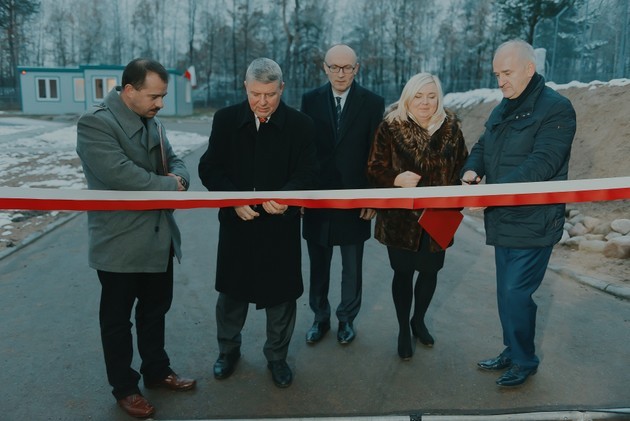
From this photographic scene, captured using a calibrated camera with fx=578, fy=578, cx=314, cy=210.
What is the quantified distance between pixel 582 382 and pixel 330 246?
2047 millimetres

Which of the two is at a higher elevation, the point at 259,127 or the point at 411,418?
the point at 259,127

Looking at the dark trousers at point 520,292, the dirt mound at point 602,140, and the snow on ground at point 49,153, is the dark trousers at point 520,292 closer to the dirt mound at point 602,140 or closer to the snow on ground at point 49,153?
the dirt mound at point 602,140

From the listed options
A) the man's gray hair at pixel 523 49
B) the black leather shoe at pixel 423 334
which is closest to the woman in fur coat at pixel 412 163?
the black leather shoe at pixel 423 334

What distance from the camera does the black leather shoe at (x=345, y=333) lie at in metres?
4.58

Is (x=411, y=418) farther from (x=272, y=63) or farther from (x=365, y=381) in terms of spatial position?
(x=272, y=63)

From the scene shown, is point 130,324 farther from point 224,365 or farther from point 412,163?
point 412,163

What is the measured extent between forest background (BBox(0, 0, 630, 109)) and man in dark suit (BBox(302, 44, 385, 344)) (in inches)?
1808

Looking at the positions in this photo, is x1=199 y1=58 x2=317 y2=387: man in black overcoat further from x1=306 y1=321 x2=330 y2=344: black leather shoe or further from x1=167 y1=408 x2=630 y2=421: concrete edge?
x1=167 y1=408 x2=630 y2=421: concrete edge

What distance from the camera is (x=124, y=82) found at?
333cm

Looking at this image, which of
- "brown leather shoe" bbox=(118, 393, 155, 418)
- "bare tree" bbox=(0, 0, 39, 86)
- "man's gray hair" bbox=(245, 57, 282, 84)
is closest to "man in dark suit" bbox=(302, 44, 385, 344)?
"man's gray hair" bbox=(245, 57, 282, 84)

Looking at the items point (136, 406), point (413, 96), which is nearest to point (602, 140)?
point (413, 96)

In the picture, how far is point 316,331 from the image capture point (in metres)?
4.66

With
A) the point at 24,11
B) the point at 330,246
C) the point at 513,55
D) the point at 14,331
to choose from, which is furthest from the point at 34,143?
the point at 24,11

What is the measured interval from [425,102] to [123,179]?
6.72 feet
